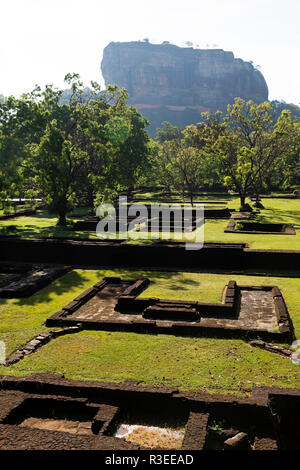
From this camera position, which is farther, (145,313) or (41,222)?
(41,222)

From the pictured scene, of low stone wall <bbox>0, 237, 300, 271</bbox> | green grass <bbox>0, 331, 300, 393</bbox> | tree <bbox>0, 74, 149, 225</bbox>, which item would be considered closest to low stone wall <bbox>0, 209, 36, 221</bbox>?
tree <bbox>0, 74, 149, 225</bbox>

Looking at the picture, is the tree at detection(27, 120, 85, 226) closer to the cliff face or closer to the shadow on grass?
the shadow on grass

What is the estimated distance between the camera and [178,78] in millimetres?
179250

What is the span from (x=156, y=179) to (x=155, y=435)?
37.8 meters

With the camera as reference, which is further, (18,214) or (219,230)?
(18,214)

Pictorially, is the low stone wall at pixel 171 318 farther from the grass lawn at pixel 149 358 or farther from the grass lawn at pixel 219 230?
the grass lawn at pixel 219 230

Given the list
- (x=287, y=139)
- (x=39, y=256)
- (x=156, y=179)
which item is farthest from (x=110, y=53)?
(x=39, y=256)

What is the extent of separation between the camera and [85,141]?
74.9 ft

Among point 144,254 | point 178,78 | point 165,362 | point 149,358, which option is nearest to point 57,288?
point 144,254

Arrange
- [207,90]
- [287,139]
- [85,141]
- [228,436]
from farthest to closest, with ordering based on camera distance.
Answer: [207,90] < [287,139] < [85,141] < [228,436]

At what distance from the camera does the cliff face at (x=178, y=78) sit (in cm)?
17100

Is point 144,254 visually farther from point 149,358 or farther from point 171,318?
point 149,358

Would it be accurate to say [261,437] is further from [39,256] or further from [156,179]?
[156,179]

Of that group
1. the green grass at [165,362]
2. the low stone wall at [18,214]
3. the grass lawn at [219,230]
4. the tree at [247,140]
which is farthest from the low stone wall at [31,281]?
the tree at [247,140]
